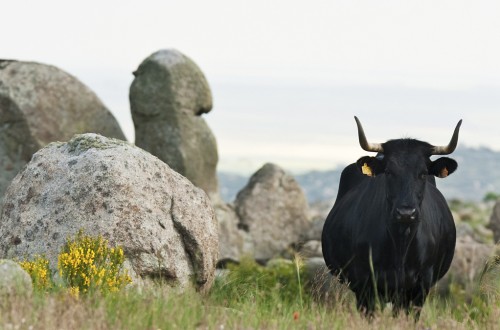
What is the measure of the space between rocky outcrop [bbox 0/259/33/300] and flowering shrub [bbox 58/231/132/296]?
24.9 inches

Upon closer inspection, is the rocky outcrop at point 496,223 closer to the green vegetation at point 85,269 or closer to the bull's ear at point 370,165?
the bull's ear at point 370,165

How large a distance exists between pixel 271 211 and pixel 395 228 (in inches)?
578

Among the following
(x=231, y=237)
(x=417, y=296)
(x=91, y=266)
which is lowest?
(x=231, y=237)

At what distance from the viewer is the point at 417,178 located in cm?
1132

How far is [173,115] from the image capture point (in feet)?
83.0

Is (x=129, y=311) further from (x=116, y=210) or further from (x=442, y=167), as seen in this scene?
(x=442, y=167)

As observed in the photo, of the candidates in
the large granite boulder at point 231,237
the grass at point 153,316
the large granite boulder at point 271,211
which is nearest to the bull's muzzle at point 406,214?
the grass at point 153,316

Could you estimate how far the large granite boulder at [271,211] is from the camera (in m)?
26.0

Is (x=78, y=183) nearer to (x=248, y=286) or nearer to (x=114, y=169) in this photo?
(x=114, y=169)

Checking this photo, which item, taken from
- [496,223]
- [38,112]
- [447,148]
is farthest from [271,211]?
[447,148]

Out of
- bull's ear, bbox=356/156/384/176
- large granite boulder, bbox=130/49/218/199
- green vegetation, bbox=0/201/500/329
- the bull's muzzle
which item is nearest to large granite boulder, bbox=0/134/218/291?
green vegetation, bbox=0/201/500/329

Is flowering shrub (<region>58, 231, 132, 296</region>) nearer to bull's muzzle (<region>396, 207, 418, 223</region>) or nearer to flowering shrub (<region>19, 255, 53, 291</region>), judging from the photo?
flowering shrub (<region>19, 255, 53, 291</region>)


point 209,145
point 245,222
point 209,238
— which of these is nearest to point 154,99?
point 209,145

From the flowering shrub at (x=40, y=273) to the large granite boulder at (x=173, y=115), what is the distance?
47.1 feet
